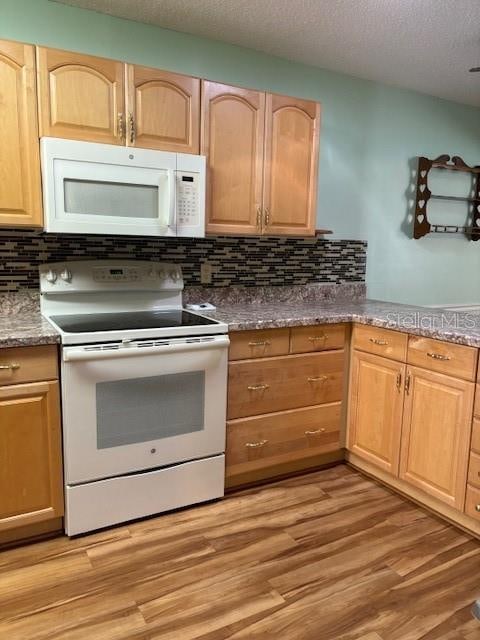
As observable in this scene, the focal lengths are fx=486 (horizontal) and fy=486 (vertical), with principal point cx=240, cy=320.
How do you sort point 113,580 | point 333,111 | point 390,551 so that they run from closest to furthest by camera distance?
point 113,580, point 390,551, point 333,111

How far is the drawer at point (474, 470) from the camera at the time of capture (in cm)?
206

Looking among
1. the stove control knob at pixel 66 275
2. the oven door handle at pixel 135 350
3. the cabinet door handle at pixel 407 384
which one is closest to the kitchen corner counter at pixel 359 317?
the oven door handle at pixel 135 350

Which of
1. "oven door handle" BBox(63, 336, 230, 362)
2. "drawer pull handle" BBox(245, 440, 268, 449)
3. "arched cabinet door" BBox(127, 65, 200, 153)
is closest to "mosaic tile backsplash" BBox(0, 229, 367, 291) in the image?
"arched cabinet door" BBox(127, 65, 200, 153)

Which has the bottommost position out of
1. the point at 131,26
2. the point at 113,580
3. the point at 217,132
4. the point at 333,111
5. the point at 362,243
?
the point at 113,580

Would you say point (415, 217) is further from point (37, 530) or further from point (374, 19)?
point (37, 530)

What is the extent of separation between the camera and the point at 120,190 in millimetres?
2152

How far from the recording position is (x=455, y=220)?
378cm

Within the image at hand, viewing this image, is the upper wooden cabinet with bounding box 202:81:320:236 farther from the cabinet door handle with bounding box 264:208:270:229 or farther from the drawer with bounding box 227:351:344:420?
the drawer with bounding box 227:351:344:420

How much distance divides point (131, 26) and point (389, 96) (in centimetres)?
179

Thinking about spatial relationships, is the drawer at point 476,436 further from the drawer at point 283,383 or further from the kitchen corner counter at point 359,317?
the drawer at point 283,383

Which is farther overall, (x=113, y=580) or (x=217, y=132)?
(x=217, y=132)

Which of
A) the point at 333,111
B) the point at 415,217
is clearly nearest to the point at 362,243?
the point at 415,217

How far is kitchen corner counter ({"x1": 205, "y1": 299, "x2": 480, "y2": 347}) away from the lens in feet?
7.18

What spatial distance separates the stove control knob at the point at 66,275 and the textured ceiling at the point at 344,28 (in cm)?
126
